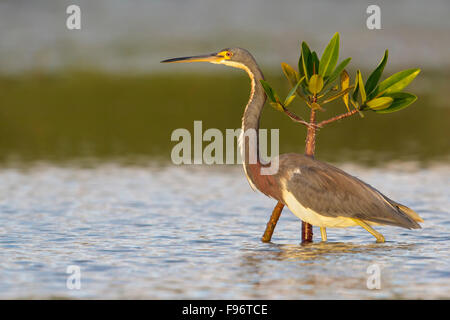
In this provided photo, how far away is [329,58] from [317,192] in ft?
6.12

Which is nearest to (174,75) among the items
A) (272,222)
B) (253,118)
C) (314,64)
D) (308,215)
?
(272,222)

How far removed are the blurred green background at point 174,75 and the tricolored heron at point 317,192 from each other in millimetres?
10364

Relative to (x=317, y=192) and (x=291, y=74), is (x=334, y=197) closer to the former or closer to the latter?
(x=317, y=192)

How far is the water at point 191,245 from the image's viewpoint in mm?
11000

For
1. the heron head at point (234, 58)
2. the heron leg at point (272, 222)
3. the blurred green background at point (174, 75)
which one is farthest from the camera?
the blurred green background at point (174, 75)

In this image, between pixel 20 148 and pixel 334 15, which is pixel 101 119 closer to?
pixel 20 148

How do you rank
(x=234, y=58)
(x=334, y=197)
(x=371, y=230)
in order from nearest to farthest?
(x=334, y=197) → (x=371, y=230) → (x=234, y=58)

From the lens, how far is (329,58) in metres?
12.9

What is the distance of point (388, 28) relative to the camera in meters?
66.0

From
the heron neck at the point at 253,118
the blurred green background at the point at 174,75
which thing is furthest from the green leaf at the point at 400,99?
the blurred green background at the point at 174,75

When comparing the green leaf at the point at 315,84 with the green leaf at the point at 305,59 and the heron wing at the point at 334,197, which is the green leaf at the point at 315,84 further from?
the heron wing at the point at 334,197

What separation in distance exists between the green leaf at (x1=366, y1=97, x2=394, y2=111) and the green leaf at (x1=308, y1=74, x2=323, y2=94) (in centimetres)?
70

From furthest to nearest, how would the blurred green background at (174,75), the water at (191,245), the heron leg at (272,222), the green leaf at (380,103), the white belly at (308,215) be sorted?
Result: the blurred green background at (174,75) < the heron leg at (272,222) < the white belly at (308,215) < the green leaf at (380,103) < the water at (191,245)
